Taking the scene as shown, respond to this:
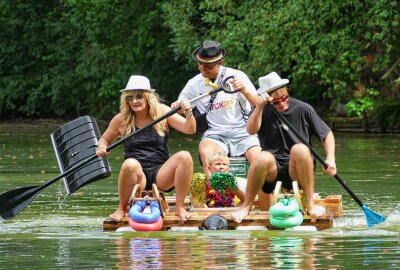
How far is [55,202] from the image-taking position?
55.3 feet

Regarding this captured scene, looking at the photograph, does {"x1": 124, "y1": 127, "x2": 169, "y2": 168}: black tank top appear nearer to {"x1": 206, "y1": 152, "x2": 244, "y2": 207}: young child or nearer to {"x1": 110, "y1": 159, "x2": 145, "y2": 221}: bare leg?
{"x1": 110, "y1": 159, "x2": 145, "y2": 221}: bare leg

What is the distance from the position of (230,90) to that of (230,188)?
908mm

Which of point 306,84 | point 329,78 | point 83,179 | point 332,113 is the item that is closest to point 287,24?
point 329,78

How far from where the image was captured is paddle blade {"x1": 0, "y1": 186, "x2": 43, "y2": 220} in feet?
44.9

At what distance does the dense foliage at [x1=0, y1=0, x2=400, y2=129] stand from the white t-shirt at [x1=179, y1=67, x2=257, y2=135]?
20124 millimetres

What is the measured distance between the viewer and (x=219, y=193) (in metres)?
13.7

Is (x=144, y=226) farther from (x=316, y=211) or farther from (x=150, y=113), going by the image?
(x=316, y=211)

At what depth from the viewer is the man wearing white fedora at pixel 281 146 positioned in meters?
12.9

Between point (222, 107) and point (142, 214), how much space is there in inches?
72.8

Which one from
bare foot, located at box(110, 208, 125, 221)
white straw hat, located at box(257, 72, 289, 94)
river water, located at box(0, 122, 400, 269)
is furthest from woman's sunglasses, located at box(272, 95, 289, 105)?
bare foot, located at box(110, 208, 125, 221)

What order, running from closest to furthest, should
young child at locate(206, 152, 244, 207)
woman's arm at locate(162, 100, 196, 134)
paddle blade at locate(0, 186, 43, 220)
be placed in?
1. woman's arm at locate(162, 100, 196, 134)
2. young child at locate(206, 152, 244, 207)
3. paddle blade at locate(0, 186, 43, 220)

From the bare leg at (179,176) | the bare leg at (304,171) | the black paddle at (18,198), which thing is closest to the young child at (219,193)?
the bare leg at (179,176)

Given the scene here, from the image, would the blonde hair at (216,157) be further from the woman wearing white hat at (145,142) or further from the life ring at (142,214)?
the life ring at (142,214)

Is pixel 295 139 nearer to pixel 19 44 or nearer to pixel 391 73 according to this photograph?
pixel 391 73
